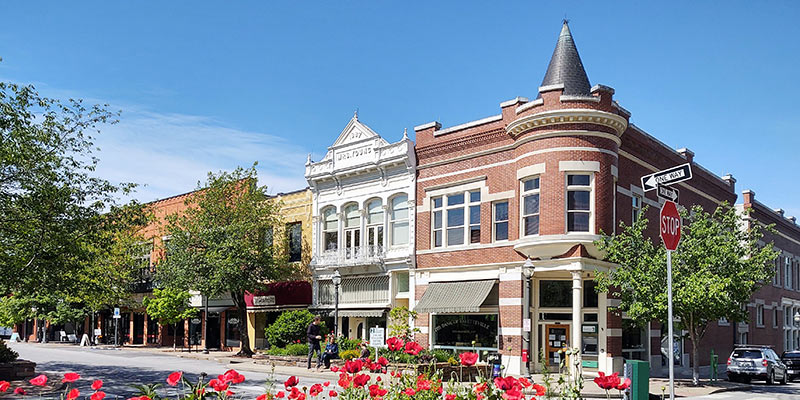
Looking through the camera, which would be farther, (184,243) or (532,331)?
(184,243)

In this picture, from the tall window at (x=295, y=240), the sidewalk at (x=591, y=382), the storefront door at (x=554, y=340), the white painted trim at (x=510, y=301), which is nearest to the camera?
the sidewalk at (x=591, y=382)

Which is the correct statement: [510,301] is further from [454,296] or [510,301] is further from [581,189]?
[581,189]

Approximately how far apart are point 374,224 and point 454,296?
20.5 feet

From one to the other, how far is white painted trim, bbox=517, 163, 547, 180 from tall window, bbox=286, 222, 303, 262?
14.4 meters

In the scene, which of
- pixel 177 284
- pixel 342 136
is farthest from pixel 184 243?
pixel 342 136

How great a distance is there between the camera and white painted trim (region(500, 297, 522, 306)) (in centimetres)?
2826

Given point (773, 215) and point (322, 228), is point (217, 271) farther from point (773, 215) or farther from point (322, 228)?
point (773, 215)

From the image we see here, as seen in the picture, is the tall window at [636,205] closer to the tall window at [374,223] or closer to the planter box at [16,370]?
the tall window at [374,223]

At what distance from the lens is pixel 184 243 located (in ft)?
123

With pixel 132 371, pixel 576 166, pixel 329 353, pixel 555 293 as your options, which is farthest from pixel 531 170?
pixel 132 371

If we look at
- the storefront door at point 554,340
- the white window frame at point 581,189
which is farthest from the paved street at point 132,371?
the white window frame at point 581,189

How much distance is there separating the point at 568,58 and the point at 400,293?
12.3 meters

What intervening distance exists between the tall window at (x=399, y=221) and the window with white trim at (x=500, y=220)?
16.0ft

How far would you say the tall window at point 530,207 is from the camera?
1101 inches
